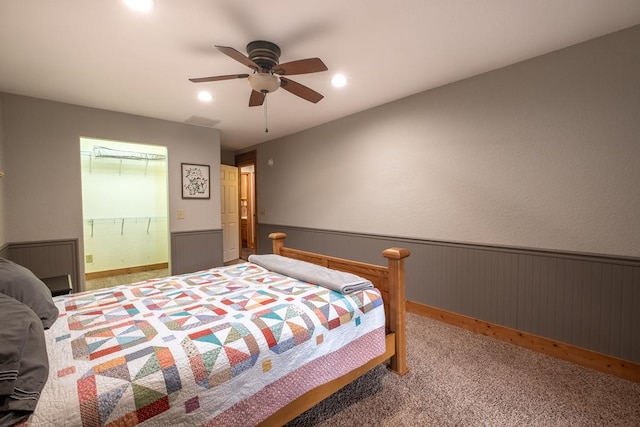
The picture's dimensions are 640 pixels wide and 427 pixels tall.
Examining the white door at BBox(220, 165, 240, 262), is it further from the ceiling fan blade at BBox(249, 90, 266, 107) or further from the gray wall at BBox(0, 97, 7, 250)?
the ceiling fan blade at BBox(249, 90, 266, 107)

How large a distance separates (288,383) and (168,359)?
0.58 metres

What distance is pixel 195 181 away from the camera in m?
4.26

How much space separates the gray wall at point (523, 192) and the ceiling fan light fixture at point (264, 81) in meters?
1.77

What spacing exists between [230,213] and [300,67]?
14.1 ft

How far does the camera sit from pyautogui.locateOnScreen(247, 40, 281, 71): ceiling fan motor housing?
2055 mm

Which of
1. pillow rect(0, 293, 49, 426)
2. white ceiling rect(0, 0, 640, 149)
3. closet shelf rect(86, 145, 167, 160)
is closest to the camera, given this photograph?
pillow rect(0, 293, 49, 426)

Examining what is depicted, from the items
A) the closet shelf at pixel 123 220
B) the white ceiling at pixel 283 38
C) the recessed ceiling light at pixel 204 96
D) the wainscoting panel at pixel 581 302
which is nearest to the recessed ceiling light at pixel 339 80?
the white ceiling at pixel 283 38

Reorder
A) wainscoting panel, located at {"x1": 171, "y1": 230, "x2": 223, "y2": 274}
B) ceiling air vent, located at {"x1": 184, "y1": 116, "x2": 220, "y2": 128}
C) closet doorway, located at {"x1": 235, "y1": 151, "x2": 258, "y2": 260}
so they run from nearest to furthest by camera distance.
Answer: ceiling air vent, located at {"x1": 184, "y1": 116, "x2": 220, "y2": 128}
wainscoting panel, located at {"x1": 171, "y1": 230, "x2": 223, "y2": 274}
closet doorway, located at {"x1": 235, "y1": 151, "x2": 258, "y2": 260}

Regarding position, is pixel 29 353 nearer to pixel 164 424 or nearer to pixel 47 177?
pixel 164 424

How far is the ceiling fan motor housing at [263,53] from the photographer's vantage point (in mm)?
2055

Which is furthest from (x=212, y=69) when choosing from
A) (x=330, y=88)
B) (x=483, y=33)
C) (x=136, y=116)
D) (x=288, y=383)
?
(x=288, y=383)

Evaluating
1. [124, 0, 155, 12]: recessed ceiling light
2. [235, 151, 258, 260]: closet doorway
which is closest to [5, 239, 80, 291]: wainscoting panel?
[124, 0, 155, 12]: recessed ceiling light

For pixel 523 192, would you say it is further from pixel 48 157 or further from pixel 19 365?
pixel 48 157

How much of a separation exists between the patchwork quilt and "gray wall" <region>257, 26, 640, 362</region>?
4.73 ft
